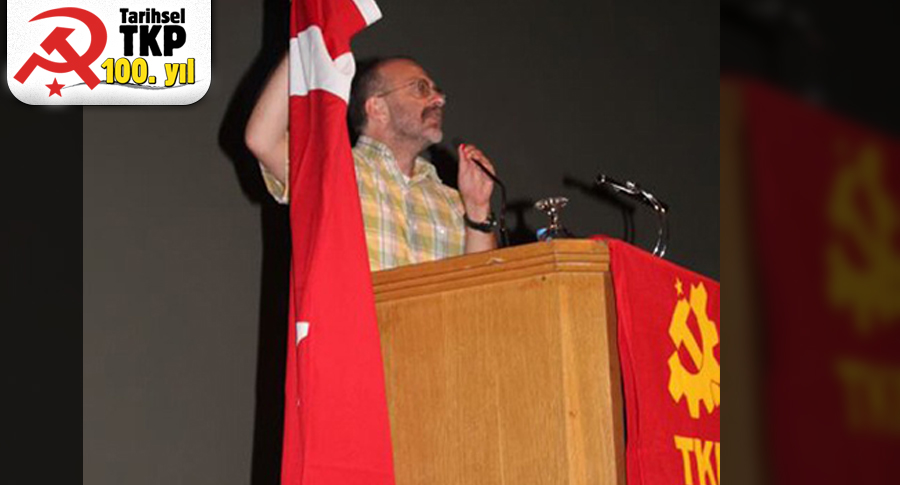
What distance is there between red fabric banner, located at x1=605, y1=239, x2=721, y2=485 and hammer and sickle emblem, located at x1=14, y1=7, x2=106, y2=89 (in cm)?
207

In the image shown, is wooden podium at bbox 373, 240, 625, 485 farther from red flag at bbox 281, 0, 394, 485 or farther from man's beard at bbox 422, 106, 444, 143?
man's beard at bbox 422, 106, 444, 143

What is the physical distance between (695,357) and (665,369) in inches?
3.5

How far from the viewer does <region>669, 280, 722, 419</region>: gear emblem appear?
195 centimetres

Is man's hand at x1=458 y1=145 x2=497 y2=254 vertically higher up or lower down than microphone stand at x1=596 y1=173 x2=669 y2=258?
higher up

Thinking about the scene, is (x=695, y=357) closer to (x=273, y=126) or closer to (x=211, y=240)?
(x=273, y=126)

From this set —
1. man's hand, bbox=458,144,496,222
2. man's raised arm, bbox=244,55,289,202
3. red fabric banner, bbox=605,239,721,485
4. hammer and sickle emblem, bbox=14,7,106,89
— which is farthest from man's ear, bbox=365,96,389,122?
red fabric banner, bbox=605,239,721,485

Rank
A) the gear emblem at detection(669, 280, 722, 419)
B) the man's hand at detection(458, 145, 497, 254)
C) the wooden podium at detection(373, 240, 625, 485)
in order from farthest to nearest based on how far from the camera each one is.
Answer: the man's hand at detection(458, 145, 497, 254)
the gear emblem at detection(669, 280, 722, 419)
the wooden podium at detection(373, 240, 625, 485)

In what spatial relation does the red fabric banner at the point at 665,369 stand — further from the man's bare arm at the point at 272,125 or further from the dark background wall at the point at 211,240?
the dark background wall at the point at 211,240

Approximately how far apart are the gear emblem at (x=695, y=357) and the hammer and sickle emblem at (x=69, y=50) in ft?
6.79

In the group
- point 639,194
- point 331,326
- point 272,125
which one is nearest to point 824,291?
point 331,326

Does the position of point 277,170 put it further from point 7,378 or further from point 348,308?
point 7,378

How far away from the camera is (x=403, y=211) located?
9.23 feet

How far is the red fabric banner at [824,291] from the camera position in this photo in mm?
96

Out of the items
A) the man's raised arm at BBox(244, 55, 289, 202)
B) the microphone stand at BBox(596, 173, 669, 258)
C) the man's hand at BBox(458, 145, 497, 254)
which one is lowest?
the microphone stand at BBox(596, 173, 669, 258)
